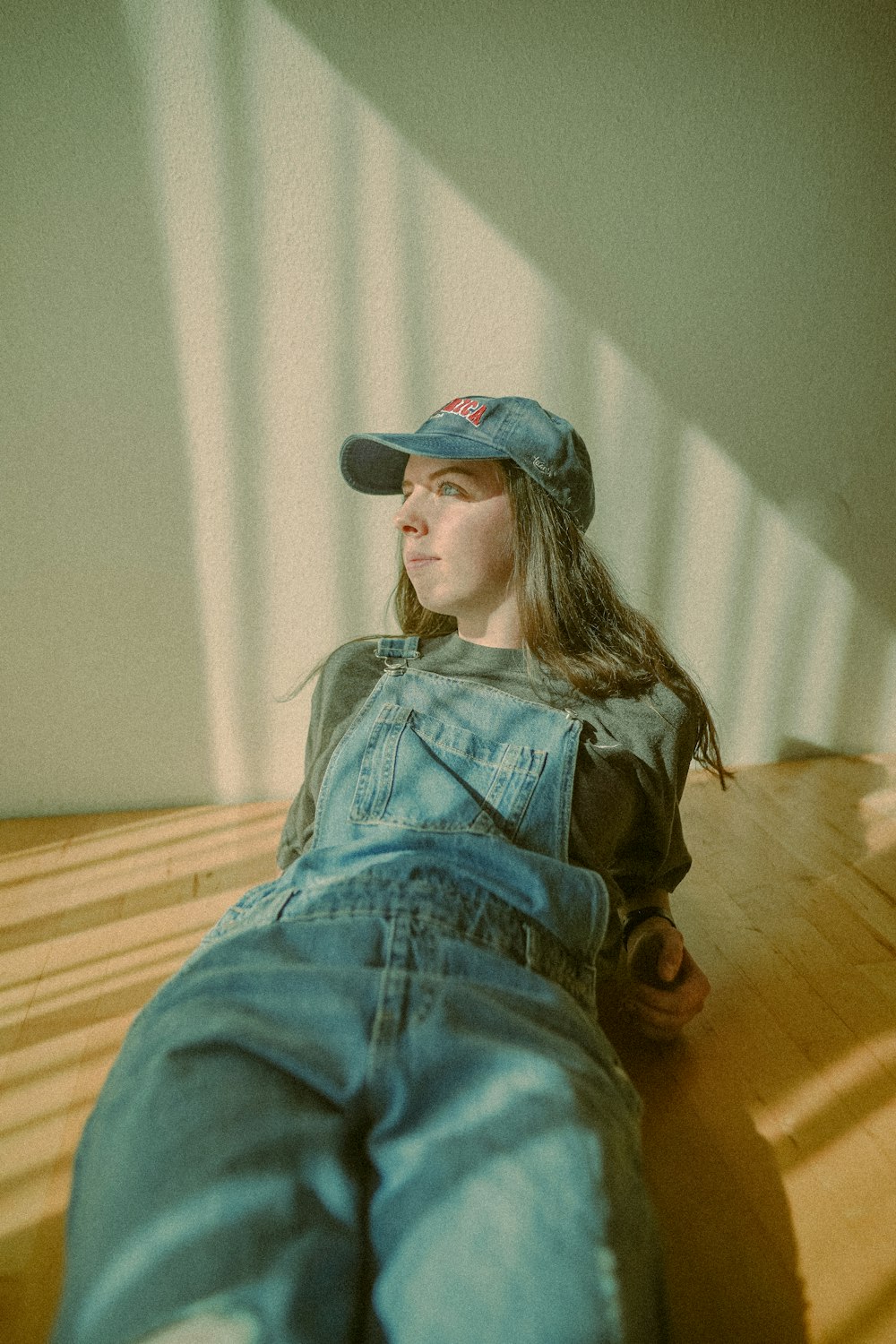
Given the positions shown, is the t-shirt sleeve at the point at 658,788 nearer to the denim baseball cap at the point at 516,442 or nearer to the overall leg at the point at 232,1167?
the denim baseball cap at the point at 516,442

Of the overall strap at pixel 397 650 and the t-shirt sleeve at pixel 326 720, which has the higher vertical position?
the overall strap at pixel 397 650

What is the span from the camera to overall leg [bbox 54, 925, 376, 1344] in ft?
1.88

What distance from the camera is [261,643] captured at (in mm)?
1742

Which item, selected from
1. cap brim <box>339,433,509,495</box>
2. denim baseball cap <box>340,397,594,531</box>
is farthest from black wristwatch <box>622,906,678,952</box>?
cap brim <box>339,433,509,495</box>

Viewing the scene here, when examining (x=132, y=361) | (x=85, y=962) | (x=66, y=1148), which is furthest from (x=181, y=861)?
(x=132, y=361)

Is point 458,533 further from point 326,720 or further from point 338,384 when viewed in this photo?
point 338,384

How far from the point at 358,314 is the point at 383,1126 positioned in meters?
1.36

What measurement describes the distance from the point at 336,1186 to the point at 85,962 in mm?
855

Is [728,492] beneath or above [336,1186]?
above

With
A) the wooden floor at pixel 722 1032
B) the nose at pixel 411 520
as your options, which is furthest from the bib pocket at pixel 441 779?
the wooden floor at pixel 722 1032

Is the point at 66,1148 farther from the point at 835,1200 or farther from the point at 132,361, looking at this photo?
the point at 132,361

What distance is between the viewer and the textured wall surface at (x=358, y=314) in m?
1.43

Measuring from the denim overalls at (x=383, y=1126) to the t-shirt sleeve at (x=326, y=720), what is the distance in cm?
21

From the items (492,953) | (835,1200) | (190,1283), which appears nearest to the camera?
(190,1283)
